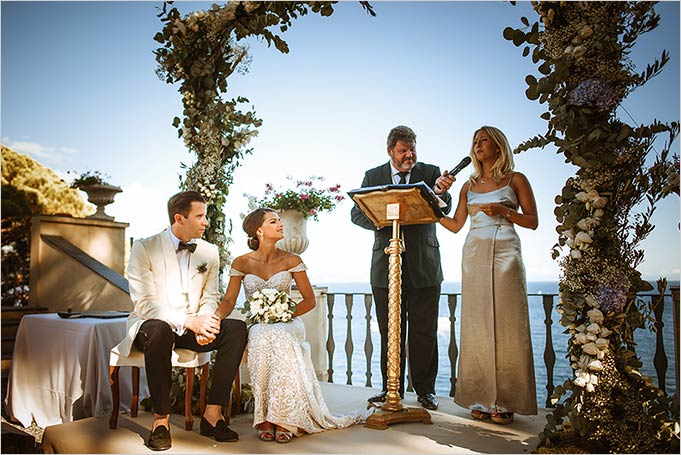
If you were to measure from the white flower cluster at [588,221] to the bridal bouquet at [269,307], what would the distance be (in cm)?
168

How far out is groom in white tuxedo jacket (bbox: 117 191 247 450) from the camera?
311cm

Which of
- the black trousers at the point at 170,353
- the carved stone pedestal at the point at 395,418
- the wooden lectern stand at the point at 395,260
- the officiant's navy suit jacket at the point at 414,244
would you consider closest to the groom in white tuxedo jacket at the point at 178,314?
the black trousers at the point at 170,353

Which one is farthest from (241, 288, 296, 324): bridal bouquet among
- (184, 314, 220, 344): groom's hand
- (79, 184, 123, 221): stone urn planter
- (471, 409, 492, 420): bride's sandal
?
(79, 184, 123, 221): stone urn planter

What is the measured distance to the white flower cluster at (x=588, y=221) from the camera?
2.74m

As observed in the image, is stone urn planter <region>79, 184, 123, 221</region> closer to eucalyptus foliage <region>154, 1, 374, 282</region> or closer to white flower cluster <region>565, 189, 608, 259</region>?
eucalyptus foliage <region>154, 1, 374, 282</region>

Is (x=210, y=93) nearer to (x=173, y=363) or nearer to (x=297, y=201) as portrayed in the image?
(x=297, y=201)

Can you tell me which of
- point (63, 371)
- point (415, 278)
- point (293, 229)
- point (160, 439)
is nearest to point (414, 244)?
point (415, 278)

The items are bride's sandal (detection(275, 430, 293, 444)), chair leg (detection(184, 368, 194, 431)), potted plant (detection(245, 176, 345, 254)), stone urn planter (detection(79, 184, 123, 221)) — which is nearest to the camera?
bride's sandal (detection(275, 430, 293, 444))

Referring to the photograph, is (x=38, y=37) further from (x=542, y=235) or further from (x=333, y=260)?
(x=542, y=235)

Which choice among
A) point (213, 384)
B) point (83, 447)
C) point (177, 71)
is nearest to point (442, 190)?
point (213, 384)

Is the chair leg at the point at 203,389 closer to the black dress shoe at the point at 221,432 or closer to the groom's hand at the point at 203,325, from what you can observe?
the black dress shoe at the point at 221,432

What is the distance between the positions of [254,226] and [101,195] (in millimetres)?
4027

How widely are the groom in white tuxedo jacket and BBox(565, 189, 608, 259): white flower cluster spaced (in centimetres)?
193

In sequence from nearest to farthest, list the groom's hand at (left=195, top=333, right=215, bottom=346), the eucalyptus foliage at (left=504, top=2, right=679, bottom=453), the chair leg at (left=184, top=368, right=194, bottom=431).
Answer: the eucalyptus foliage at (left=504, top=2, right=679, bottom=453) < the groom's hand at (left=195, top=333, right=215, bottom=346) < the chair leg at (left=184, top=368, right=194, bottom=431)
